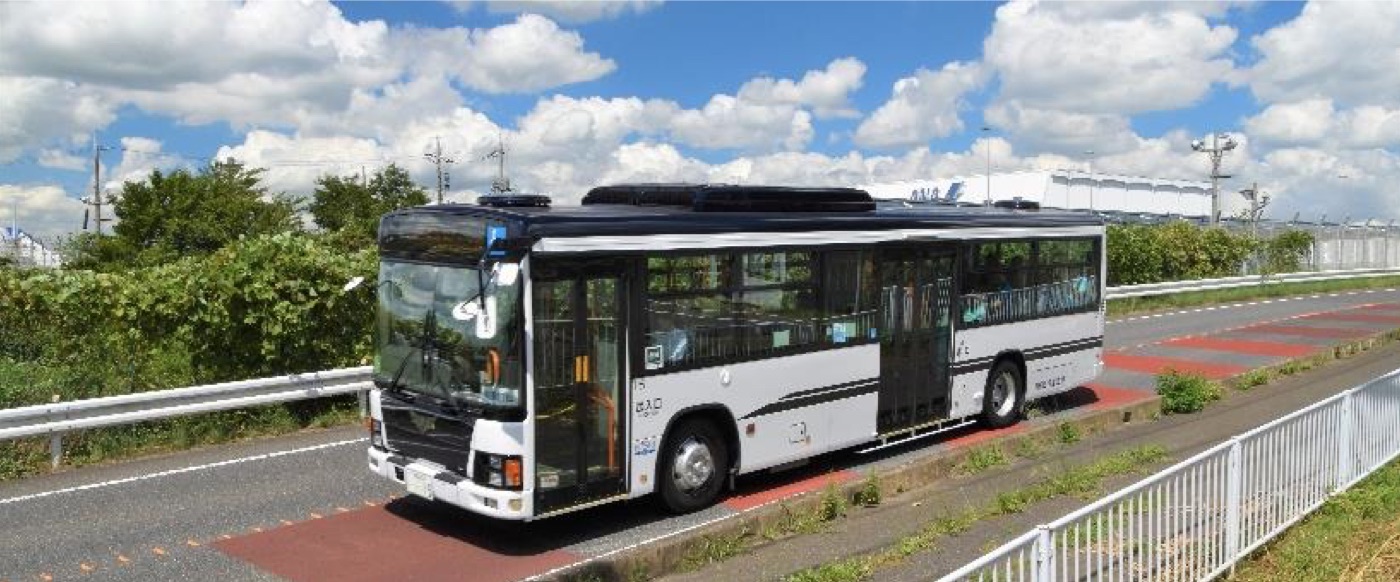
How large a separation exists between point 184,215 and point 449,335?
121 ft

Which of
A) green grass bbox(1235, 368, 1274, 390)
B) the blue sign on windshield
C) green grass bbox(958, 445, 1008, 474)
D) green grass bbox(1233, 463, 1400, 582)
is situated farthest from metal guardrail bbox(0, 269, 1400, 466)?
green grass bbox(1235, 368, 1274, 390)

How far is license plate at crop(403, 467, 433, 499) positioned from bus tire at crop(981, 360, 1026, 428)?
731 cm

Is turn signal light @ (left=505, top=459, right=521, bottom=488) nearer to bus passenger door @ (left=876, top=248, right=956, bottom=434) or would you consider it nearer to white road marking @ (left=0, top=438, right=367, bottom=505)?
white road marking @ (left=0, top=438, right=367, bottom=505)

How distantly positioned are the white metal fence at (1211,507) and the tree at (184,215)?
35.9 m

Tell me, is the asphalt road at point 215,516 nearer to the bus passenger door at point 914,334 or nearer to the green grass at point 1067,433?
the bus passenger door at point 914,334

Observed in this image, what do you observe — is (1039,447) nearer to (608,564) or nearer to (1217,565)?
(1217,565)

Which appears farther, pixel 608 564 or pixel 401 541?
pixel 401 541

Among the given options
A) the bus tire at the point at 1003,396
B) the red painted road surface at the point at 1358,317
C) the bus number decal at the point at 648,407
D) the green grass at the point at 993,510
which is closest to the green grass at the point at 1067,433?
the green grass at the point at 993,510

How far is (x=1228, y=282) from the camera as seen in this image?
36188 millimetres

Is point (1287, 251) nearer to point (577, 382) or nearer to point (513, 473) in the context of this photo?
point (577, 382)

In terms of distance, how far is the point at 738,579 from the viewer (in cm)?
792

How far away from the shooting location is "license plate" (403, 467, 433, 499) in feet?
29.2

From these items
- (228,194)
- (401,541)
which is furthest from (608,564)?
(228,194)

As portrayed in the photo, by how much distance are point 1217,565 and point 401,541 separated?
6.07 metres
